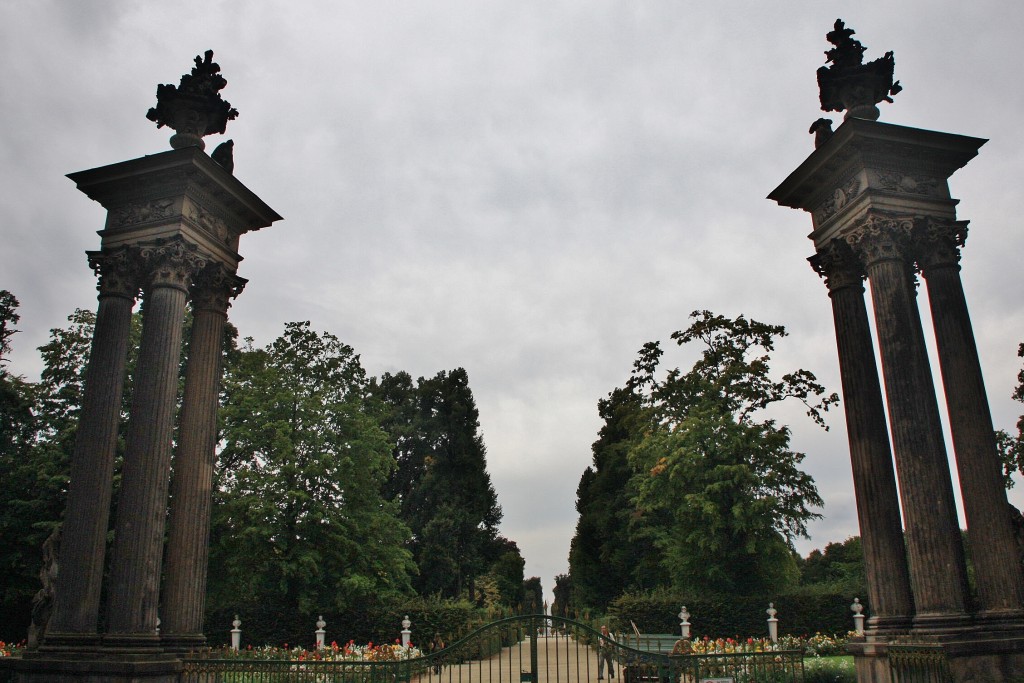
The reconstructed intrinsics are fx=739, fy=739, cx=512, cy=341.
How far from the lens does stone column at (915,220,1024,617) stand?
10836 mm

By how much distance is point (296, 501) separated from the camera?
96.3 ft

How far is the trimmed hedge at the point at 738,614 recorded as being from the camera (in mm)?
29484

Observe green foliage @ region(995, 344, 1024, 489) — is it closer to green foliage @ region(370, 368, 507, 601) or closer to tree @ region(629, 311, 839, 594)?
tree @ region(629, 311, 839, 594)

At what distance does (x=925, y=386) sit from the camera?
1148cm

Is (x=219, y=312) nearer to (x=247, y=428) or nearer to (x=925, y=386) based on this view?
(x=925, y=386)

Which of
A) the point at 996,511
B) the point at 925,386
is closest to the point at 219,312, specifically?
the point at 925,386

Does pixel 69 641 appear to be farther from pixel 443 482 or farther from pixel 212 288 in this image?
pixel 443 482

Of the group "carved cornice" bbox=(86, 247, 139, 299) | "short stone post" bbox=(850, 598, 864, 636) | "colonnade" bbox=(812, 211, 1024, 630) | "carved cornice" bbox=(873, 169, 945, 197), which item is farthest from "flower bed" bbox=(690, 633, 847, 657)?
"carved cornice" bbox=(86, 247, 139, 299)

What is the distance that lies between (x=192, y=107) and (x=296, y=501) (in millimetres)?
19456

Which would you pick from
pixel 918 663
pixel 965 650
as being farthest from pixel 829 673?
pixel 965 650

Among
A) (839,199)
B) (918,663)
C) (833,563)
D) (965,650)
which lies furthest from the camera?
(833,563)

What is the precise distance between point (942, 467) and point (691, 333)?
21389mm

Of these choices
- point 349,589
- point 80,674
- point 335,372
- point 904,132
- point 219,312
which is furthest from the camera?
point 335,372

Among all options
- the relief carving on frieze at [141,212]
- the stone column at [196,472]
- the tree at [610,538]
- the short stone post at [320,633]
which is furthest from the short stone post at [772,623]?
the relief carving on frieze at [141,212]
